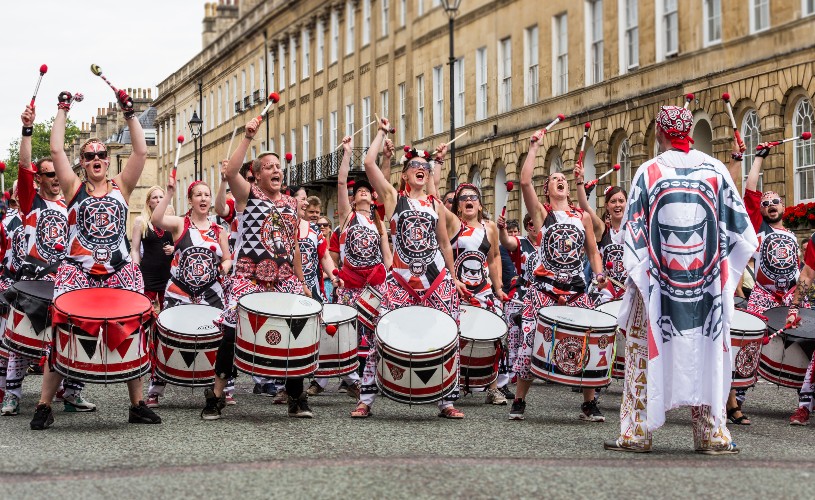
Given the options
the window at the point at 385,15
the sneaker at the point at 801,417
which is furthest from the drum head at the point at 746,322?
the window at the point at 385,15

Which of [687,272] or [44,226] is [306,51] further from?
[687,272]

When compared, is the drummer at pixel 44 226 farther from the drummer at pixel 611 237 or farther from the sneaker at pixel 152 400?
the drummer at pixel 611 237

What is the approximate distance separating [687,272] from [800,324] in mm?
3248

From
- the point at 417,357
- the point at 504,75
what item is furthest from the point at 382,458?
the point at 504,75

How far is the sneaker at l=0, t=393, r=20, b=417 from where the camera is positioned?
34.3 feet

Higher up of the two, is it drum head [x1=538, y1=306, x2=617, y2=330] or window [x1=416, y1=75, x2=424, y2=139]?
window [x1=416, y1=75, x2=424, y2=139]

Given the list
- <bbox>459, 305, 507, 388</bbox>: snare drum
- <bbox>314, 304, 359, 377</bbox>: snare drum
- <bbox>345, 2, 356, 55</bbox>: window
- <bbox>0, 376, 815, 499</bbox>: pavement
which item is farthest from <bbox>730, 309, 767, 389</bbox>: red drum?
<bbox>345, 2, 356, 55</bbox>: window

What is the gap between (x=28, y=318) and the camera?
10.1 meters

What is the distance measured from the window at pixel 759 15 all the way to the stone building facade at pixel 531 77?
0.16ft

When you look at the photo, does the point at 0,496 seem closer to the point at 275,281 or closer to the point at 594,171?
the point at 275,281

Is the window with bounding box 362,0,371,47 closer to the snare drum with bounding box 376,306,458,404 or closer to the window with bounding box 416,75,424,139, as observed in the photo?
the window with bounding box 416,75,424,139

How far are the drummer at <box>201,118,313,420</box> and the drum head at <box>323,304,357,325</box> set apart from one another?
3.91 feet

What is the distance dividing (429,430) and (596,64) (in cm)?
2523

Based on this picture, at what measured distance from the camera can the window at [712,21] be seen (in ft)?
92.0
